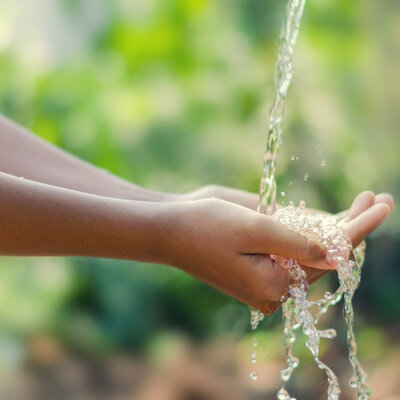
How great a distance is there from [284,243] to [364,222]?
152 millimetres

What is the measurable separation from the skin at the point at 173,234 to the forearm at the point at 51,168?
20 cm

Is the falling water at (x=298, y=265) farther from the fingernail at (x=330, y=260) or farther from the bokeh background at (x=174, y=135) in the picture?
the bokeh background at (x=174, y=135)

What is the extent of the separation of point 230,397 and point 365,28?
1771mm

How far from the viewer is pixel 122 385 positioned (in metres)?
2.71

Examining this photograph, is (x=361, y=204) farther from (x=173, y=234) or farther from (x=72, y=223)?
(x=72, y=223)

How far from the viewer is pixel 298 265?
2.79 ft

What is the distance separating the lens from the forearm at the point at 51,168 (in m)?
1.02

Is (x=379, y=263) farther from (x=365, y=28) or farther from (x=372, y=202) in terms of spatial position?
(x=372, y=202)

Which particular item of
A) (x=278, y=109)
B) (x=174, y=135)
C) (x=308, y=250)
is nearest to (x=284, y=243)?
(x=308, y=250)

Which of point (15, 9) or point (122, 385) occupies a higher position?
point (15, 9)

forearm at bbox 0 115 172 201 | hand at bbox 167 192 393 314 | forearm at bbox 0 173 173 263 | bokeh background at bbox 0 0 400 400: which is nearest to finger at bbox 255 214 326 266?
hand at bbox 167 192 393 314

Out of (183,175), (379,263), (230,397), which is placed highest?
(183,175)

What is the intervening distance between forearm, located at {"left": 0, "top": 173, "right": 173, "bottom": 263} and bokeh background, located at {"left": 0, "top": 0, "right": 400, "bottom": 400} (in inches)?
73.6

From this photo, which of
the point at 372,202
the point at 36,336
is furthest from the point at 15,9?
the point at 372,202
